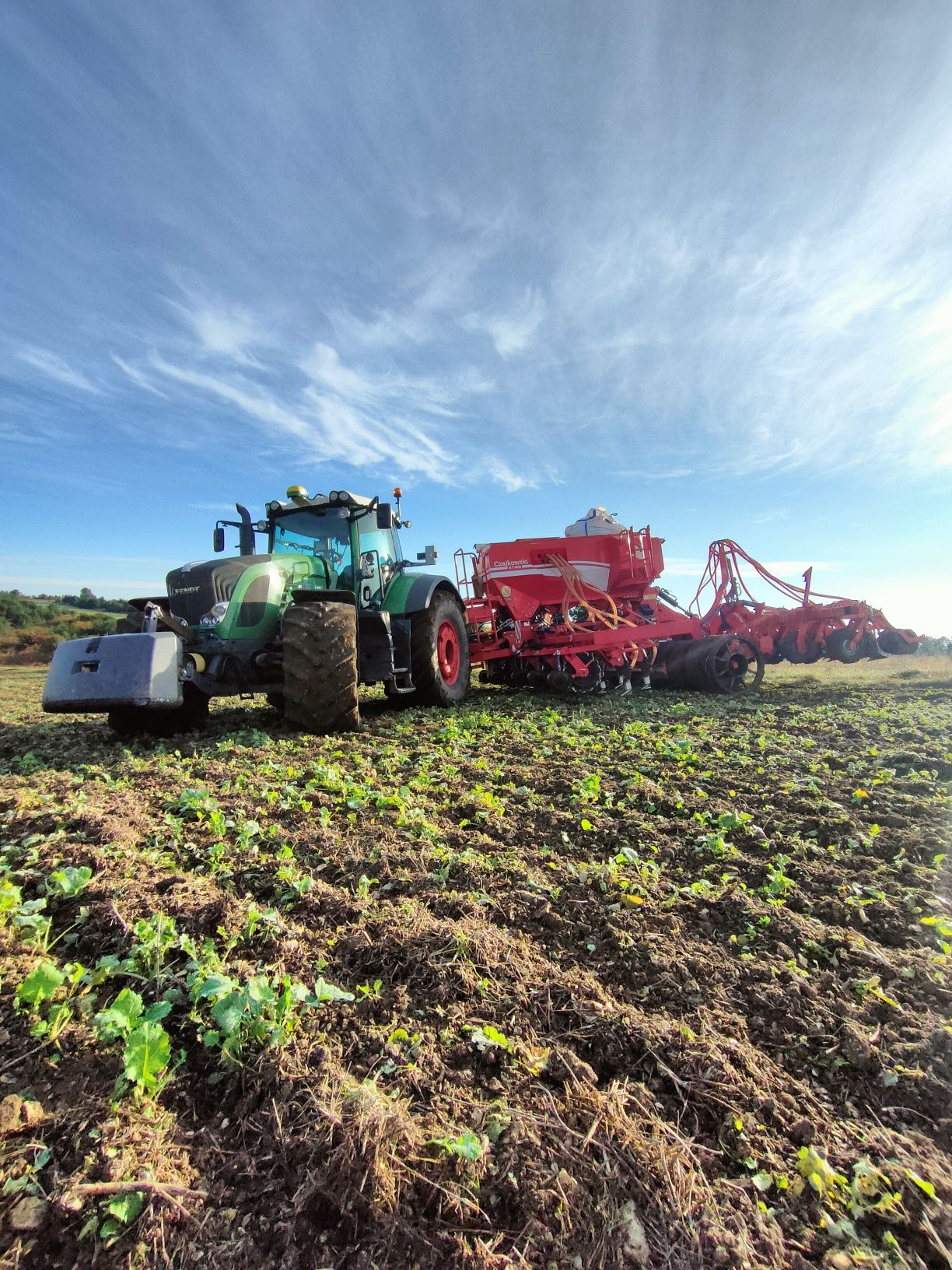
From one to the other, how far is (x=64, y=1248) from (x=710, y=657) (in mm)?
10592

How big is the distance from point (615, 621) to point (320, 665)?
5.77 meters

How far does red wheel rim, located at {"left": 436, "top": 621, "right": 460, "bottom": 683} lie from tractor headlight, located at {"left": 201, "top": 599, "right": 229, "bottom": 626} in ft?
9.81

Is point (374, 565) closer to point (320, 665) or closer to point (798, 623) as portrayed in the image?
point (320, 665)

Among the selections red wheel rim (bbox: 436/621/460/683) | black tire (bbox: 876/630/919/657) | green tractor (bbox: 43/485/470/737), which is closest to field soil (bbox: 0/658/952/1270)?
green tractor (bbox: 43/485/470/737)

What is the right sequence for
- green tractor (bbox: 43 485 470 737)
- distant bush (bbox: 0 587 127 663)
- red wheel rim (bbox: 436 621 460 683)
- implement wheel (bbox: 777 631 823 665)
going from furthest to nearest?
distant bush (bbox: 0 587 127 663)
implement wheel (bbox: 777 631 823 665)
red wheel rim (bbox: 436 621 460 683)
green tractor (bbox: 43 485 470 737)

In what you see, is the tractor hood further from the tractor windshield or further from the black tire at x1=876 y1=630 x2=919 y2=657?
the black tire at x1=876 y1=630 x2=919 y2=657

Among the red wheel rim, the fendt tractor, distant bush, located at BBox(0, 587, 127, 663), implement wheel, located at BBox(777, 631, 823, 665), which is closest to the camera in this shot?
the fendt tractor

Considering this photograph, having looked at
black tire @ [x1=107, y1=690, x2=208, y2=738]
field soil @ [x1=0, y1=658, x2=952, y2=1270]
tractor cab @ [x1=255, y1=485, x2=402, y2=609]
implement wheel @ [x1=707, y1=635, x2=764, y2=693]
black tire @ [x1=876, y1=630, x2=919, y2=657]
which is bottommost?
field soil @ [x1=0, y1=658, x2=952, y2=1270]

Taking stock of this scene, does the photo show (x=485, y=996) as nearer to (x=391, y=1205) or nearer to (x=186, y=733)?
(x=391, y=1205)

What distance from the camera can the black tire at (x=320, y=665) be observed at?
18.7 feet

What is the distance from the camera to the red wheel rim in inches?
334

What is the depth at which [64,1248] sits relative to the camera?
1312 mm

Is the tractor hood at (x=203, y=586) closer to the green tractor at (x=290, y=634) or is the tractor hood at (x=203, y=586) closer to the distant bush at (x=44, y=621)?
the green tractor at (x=290, y=634)

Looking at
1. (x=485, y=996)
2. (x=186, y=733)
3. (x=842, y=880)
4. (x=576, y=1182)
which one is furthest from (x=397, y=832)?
(x=186, y=733)
